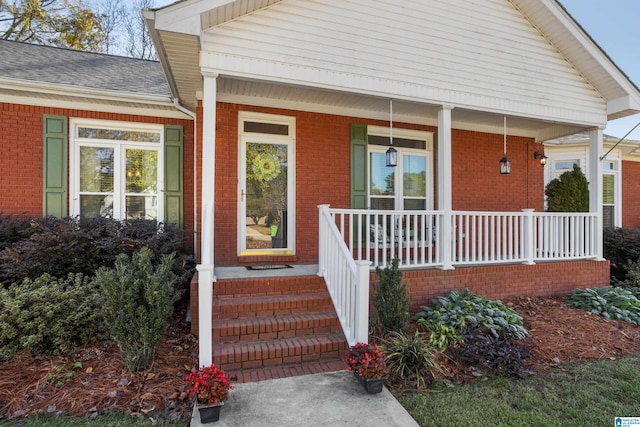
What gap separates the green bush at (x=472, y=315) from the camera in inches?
171

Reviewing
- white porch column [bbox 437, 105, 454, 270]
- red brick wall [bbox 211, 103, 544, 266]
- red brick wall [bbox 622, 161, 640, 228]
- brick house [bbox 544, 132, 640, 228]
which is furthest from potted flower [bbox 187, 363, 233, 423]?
red brick wall [bbox 622, 161, 640, 228]

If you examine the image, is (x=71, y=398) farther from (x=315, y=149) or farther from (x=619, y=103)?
(x=619, y=103)

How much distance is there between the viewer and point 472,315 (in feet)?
14.8

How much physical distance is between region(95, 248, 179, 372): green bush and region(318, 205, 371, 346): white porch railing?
1.85 meters

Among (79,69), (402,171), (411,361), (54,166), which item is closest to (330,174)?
(402,171)

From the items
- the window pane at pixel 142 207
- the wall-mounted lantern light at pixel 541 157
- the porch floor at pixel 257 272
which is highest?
the wall-mounted lantern light at pixel 541 157

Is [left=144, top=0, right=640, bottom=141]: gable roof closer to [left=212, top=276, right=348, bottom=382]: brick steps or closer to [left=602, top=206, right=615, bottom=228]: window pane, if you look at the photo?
[left=212, top=276, right=348, bottom=382]: brick steps

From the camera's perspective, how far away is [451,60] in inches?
224

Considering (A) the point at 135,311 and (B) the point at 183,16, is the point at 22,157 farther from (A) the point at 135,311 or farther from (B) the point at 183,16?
(A) the point at 135,311

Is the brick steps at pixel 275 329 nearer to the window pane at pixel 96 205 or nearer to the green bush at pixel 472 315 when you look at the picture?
the green bush at pixel 472 315

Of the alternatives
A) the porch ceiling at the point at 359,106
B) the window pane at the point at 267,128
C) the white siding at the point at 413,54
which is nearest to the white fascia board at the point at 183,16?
the white siding at the point at 413,54

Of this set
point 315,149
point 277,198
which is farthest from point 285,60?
point 277,198

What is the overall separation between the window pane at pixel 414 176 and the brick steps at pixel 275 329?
3.38 meters

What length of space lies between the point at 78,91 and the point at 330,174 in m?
4.37
